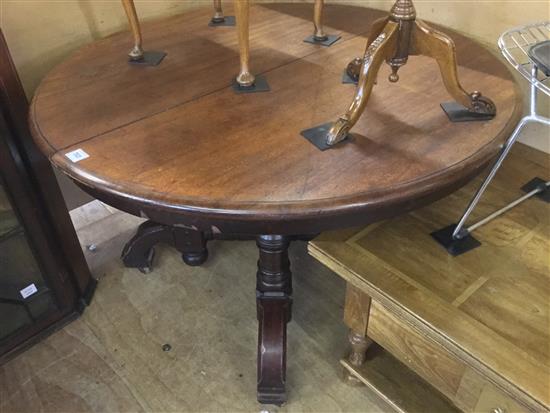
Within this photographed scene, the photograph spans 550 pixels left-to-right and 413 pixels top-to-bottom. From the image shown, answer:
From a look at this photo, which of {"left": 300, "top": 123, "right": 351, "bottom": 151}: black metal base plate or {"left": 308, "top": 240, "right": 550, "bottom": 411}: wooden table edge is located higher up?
{"left": 300, "top": 123, "right": 351, "bottom": 151}: black metal base plate

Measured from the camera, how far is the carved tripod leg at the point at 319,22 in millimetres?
1274

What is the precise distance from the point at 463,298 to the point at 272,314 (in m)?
0.56

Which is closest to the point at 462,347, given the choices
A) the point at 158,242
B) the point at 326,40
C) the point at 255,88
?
the point at 255,88

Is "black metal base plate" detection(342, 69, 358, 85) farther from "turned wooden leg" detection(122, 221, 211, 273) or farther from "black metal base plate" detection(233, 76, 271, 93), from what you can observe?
"turned wooden leg" detection(122, 221, 211, 273)

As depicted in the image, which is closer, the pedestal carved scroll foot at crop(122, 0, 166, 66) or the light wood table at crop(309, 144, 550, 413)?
the light wood table at crop(309, 144, 550, 413)

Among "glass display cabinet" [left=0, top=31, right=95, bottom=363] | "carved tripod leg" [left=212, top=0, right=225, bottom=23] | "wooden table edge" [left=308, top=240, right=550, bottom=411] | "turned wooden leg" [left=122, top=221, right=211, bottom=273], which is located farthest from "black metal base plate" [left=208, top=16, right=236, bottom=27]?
"wooden table edge" [left=308, top=240, right=550, bottom=411]

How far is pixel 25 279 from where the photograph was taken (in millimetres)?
1388

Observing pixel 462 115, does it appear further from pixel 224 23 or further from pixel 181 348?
pixel 181 348

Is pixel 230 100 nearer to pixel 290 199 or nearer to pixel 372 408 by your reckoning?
pixel 290 199

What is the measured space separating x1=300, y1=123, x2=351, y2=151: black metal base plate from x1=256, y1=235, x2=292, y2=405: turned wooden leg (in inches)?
15.5

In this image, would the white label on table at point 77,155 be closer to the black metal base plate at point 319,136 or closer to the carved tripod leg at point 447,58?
the black metal base plate at point 319,136

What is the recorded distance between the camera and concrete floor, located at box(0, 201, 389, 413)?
1317 millimetres

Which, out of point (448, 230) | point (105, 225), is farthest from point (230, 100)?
point (105, 225)

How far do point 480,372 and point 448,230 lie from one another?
1.06 feet
